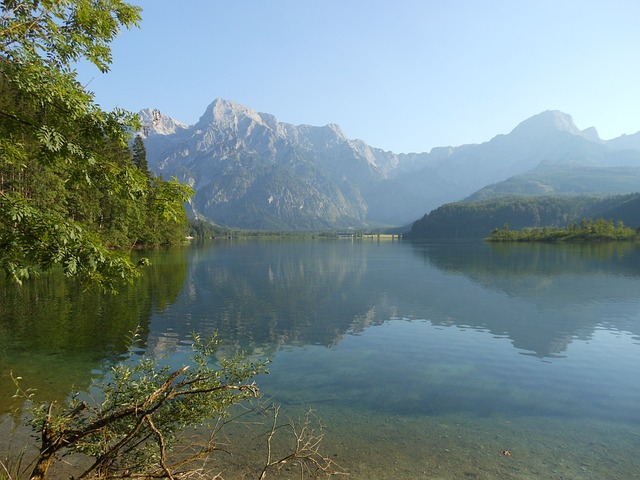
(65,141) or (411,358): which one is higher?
(65,141)

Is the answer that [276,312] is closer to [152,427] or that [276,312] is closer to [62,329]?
[62,329]

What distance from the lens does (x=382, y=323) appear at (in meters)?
34.7

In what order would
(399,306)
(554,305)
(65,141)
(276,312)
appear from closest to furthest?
(65,141), (276,312), (554,305), (399,306)

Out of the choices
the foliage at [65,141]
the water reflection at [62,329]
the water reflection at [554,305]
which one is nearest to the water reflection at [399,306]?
the water reflection at [554,305]

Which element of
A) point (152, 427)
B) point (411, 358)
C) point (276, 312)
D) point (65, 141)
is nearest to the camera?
point (152, 427)

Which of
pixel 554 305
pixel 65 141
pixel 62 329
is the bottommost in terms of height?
pixel 554 305

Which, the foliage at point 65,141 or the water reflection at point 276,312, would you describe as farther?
the water reflection at point 276,312

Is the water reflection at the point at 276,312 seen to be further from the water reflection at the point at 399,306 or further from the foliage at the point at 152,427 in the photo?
the foliage at the point at 152,427

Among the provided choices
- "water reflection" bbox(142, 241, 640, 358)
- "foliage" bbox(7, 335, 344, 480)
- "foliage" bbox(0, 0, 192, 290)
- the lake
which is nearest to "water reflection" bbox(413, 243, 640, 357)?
"water reflection" bbox(142, 241, 640, 358)

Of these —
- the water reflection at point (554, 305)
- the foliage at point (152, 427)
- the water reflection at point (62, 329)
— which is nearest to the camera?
the foliage at point (152, 427)

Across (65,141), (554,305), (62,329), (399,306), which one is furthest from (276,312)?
(65,141)

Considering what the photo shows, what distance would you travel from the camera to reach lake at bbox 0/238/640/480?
45.2 feet

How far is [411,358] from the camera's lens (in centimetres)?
2500

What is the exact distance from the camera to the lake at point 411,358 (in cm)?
1378
